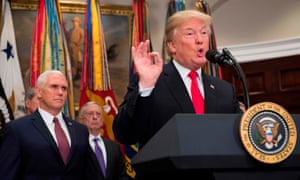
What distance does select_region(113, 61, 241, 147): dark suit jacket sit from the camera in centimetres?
228

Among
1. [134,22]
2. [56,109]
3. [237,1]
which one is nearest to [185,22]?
[56,109]

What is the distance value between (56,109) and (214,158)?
2591mm

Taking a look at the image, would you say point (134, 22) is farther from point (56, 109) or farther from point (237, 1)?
point (56, 109)

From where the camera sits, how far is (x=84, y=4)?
22.9 ft

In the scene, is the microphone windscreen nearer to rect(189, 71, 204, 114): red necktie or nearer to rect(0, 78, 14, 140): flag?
rect(189, 71, 204, 114): red necktie

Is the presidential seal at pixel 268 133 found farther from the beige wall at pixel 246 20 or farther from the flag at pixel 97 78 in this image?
the beige wall at pixel 246 20

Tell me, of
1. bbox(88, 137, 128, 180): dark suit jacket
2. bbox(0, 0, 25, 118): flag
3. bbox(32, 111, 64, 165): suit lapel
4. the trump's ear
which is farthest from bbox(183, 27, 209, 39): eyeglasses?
bbox(0, 0, 25, 118): flag

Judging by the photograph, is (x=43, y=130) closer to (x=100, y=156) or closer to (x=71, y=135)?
(x=71, y=135)

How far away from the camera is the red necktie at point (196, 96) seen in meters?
2.44

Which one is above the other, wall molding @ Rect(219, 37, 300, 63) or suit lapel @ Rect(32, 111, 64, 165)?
wall molding @ Rect(219, 37, 300, 63)

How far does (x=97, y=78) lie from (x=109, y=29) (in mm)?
1253

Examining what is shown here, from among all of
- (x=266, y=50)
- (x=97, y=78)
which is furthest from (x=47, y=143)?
(x=266, y=50)

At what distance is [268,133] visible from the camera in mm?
1687

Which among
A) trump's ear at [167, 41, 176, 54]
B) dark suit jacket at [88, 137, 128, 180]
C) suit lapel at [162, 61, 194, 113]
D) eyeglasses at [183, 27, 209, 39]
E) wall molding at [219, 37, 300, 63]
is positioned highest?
eyeglasses at [183, 27, 209, 39]
